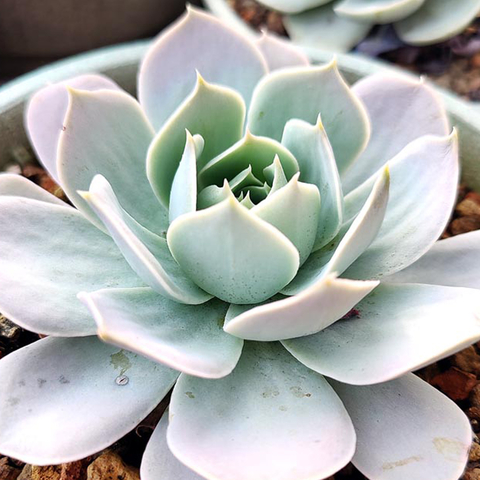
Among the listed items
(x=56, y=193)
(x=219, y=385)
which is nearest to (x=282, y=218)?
(x=219, y=385)

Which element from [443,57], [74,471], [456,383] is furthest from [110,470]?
[443,57]

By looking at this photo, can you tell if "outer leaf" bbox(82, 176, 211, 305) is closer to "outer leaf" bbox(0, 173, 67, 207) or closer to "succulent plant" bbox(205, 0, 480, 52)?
"outer leaf" bbox(0, 173, 67, 207)

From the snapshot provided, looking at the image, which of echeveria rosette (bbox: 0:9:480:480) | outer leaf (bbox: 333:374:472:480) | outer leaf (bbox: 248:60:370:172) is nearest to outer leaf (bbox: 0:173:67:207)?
echeveria rosette (bbox: 0:9:480:480)

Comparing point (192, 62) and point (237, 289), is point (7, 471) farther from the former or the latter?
point (192, 62)

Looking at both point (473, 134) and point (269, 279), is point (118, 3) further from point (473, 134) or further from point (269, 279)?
point (269, 279)

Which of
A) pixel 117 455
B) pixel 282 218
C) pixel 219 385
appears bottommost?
pixel 117 455

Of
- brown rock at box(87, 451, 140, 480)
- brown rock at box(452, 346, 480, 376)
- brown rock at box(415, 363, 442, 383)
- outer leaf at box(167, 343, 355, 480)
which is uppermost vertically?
outer leaf at box(167, 343, 355, 480)
